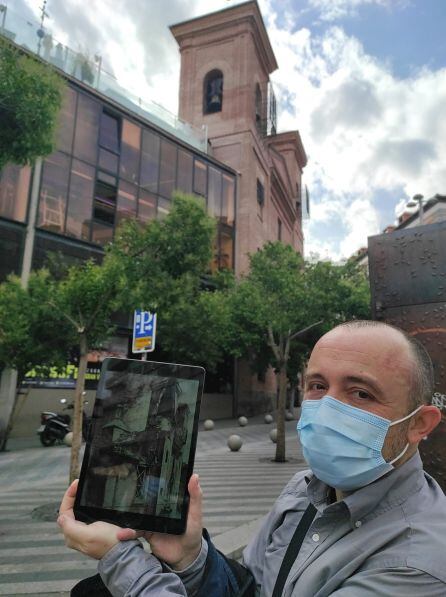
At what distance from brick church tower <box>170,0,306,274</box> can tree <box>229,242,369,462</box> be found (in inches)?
Result: 242

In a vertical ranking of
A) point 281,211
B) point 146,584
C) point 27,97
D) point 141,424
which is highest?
point 281,211

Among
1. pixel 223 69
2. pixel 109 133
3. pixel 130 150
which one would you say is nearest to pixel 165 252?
pixel 109 133

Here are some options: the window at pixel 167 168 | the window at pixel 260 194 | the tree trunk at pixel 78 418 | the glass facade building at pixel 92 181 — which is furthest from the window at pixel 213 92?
the tree trunk at pixel 78 418

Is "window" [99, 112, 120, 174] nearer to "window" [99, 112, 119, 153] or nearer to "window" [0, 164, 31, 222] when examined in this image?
"window" [99, 112, 119, 153]

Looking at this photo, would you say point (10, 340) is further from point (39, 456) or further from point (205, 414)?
point (205, 414)

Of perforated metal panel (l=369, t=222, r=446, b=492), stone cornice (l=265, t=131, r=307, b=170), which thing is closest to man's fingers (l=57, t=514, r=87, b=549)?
perforated metal panel (l=369, t=222, r=446, b=492)

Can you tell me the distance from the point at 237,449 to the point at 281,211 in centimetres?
2971

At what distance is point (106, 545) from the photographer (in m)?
1.32

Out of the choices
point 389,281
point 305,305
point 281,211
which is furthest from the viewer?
point 281,211

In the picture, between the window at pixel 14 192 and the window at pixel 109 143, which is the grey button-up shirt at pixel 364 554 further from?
the window at pixel 109 143

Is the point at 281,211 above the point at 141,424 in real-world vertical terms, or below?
above

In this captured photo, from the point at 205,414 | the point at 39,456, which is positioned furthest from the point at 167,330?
the point at 39,456

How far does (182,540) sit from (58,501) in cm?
764

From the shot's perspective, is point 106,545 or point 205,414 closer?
point 106,545
